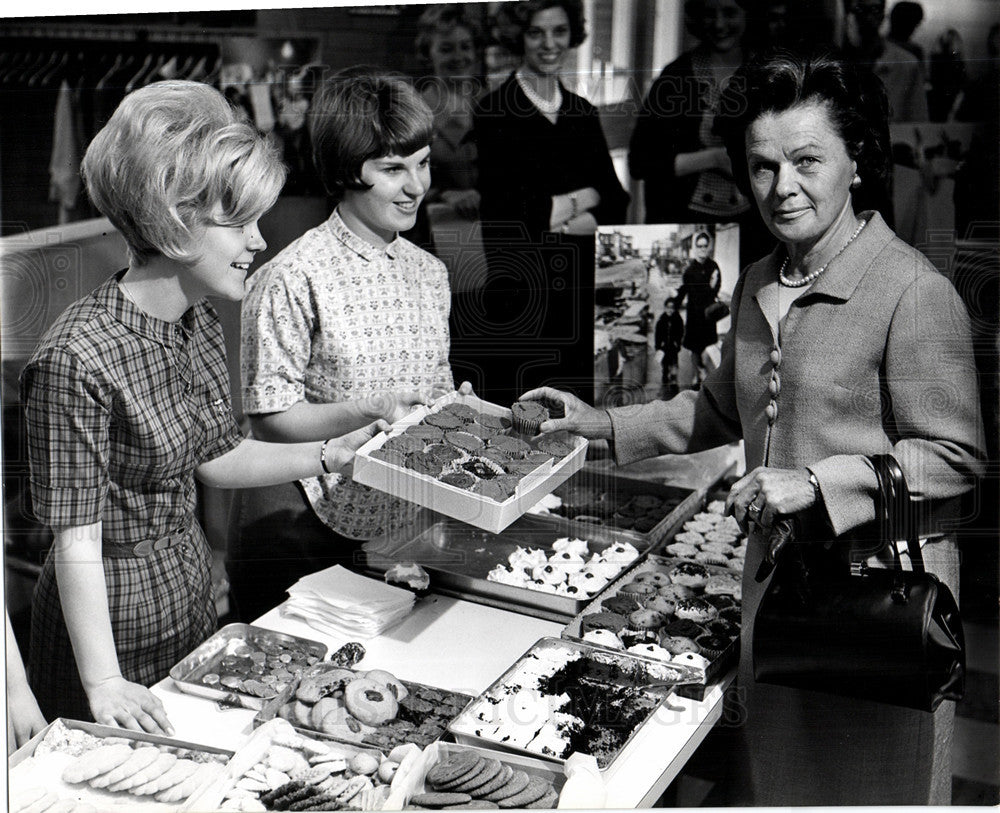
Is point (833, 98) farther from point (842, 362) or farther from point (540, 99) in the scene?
point (540, 99)

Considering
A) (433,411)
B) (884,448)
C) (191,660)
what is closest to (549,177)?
(433,411)

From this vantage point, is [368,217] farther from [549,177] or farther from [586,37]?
[586,37]

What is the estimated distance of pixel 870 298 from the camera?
2.32m

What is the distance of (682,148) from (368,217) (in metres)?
0.81

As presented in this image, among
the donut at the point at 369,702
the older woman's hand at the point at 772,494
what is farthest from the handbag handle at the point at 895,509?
the donut at the point at 369,702

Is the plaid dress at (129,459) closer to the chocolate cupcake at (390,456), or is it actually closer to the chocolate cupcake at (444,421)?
the chocolate cupcake at (390,456)

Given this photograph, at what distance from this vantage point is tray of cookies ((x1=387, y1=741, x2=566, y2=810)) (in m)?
2.13

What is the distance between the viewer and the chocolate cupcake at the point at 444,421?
2.59 meters

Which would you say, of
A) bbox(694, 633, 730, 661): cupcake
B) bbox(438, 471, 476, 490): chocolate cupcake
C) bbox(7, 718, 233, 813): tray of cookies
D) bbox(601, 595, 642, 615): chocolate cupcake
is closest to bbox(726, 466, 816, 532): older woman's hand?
bbox(694, 633, 730, 661): cupcake

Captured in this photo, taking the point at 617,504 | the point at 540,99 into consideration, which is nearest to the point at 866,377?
the point at 617,504

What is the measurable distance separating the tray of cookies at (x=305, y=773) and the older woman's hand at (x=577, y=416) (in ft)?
2.98

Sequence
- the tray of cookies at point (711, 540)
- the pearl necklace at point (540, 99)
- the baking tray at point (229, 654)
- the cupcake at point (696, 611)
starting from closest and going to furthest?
1. the baking tray at point (229, 654)
2. the pearl necklace at point (540, 99)
3. the cupcake at point (696, 611)
4. the tray of cookies at point (711, 540)

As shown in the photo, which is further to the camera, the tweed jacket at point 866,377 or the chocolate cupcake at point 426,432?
the chocolate cupcake at point 426,432

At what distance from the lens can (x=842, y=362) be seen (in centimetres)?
236
